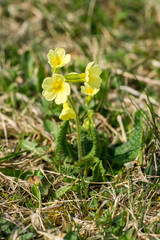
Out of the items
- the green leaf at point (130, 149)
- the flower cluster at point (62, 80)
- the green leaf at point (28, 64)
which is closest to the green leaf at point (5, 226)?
the flower cluster at point (62, 80)

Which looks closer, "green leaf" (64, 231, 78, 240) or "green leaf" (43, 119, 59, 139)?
"green leaf" (64, 231, 78, 240)

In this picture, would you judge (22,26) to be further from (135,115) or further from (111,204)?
(111,204)

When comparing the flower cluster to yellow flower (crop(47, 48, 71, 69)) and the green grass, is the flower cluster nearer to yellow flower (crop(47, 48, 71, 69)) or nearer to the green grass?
yellow flower (crop(47, 48, 71, 69))

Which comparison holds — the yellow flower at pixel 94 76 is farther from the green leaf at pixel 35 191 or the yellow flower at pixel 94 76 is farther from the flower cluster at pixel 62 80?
the green leaf at pixel 35 191

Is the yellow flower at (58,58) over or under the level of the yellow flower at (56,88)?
over

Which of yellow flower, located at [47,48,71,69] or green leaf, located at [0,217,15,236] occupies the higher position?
yellow flower, located at [47,48,71,69]

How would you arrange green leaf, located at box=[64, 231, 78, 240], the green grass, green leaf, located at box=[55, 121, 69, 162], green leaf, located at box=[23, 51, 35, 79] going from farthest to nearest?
green leaf, located at box=[23, 51, 35, 79] → green leaf, located at box=[55, 121, 69, 162] → the green grass → green leaf, located at box=[64, 231, 78, 240]

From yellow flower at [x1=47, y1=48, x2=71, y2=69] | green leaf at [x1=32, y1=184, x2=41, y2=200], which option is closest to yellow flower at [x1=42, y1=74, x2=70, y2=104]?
yellow flower at [x1=47, y1=48, x2=71, y2=69]

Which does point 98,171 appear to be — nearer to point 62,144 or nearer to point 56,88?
point 62,144
